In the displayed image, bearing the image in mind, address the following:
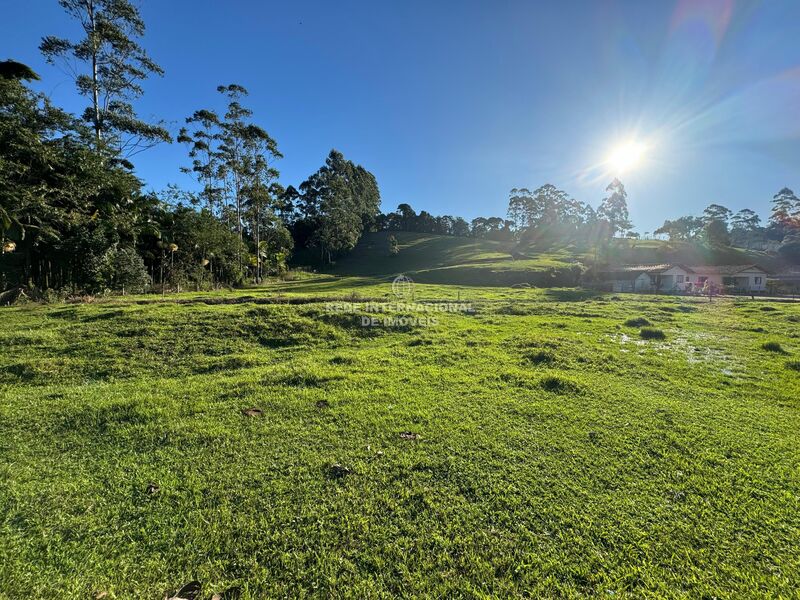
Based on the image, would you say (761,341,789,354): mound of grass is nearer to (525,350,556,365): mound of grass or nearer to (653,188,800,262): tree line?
(525,350,556,365): mound of grass

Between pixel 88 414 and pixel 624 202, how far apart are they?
64855mm

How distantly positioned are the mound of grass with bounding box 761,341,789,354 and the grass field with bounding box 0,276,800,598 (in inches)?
86.2

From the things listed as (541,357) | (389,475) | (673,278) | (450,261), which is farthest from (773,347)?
(450,261)

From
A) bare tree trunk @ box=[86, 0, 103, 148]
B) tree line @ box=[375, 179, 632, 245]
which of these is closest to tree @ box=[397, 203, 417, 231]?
tree line @ box=[375, 179, 632, 245]

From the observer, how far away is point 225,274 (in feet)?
95.8

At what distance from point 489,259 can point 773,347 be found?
44.8 metres

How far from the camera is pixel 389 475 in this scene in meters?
3.77

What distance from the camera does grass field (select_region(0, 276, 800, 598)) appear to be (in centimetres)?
259

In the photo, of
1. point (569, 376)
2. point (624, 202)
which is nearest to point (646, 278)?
point (624, 202)

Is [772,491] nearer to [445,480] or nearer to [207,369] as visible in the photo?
[445,480]

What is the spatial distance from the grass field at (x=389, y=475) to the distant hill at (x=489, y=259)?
109 ft

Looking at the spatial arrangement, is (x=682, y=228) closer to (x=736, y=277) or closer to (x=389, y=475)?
(x=736, y=277)

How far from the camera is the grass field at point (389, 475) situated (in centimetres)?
259

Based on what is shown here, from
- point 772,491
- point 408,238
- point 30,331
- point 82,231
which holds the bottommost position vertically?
point 772,491
